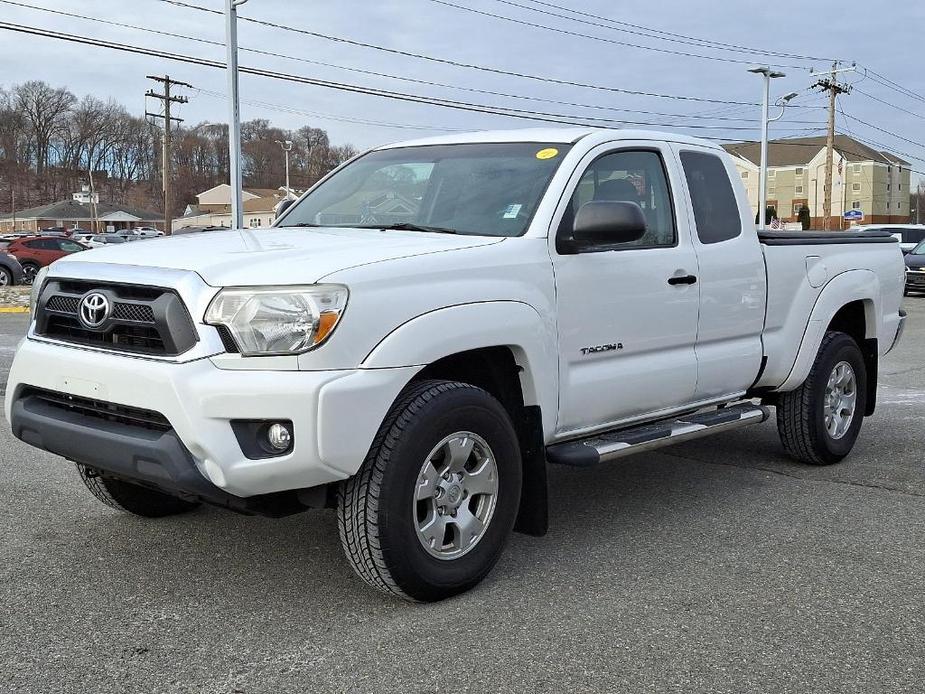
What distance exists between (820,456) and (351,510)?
12.1ft

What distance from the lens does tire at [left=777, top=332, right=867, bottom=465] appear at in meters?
6.24

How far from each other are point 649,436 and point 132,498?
8.21ft

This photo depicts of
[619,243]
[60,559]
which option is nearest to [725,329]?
[619,243]

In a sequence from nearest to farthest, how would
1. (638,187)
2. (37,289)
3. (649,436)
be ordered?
(37,289) < (649,436) < (638,187)

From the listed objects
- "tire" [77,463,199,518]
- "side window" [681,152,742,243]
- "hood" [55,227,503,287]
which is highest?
"side window" [681,152,742,243]

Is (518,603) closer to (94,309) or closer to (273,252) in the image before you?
(273,252)

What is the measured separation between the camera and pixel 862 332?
22.3ft

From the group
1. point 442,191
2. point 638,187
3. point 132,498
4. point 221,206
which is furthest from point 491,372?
point 221,206

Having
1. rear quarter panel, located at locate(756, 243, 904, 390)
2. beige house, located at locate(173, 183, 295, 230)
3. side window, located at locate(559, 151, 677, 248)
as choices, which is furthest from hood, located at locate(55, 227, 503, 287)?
beige house, located at locate(173, 183, 295, 230)

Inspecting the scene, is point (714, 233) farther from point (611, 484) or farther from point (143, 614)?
point (143, 614)

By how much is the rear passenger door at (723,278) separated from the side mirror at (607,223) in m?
0.91

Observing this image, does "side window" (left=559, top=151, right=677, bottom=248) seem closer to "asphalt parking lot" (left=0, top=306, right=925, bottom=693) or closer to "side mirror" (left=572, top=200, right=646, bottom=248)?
"side mirror" (left=572, top=200, right=646, bottom=248)

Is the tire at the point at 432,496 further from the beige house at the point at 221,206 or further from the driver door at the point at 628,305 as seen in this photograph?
the beige house at the point at 221,206

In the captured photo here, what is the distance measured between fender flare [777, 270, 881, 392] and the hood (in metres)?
2.54
